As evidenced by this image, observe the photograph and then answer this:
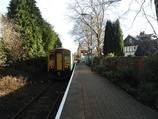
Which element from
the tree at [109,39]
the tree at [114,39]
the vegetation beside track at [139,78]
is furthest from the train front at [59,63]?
the tree at [114,39]

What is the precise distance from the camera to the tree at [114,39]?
22328 millimetres

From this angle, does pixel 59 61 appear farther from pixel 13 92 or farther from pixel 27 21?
pixel 27 21

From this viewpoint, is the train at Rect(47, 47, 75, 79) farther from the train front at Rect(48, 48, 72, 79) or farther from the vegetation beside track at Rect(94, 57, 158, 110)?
the vegetation beside track at Rect(94, 57, 158, 110)

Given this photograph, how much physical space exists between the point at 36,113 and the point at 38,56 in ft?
47.4

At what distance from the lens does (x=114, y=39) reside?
75.1 feet

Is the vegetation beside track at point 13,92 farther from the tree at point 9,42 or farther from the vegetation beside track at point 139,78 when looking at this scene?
A: the vegetation beside track at point 139,78

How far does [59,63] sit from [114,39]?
12.4m

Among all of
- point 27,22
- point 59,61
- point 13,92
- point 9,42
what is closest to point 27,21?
point 27,22

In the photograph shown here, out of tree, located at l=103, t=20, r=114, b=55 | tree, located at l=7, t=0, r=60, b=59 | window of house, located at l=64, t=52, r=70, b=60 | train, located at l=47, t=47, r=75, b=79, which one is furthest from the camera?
tree, located at l=103, t=20, r=114, b=55

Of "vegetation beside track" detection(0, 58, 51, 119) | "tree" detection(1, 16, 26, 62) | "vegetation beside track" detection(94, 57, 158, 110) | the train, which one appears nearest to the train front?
the train

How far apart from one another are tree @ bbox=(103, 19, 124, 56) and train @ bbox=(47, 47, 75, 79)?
34.6ft

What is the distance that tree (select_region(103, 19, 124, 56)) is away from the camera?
879 inches

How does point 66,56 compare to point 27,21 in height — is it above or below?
below

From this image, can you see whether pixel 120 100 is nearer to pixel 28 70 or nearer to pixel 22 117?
pixel 22 117
